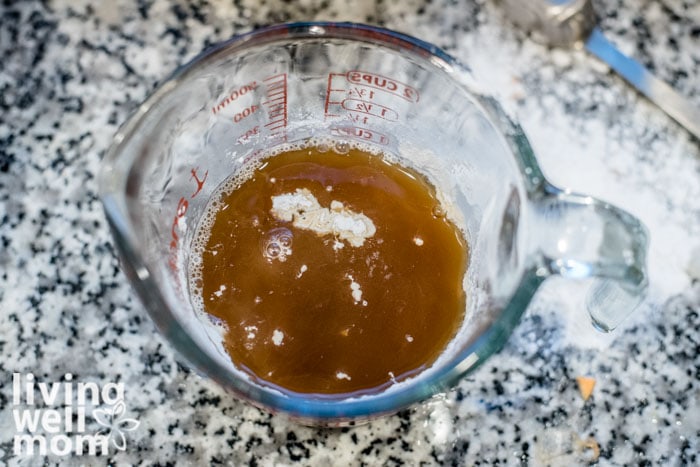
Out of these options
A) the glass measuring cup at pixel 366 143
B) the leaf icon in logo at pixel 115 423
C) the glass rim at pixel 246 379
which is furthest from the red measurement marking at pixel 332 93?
the leaf icon in logo at pixel 115 423

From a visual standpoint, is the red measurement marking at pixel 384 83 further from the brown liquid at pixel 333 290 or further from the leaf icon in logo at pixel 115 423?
the leaf icon in logo at pixel 115 423

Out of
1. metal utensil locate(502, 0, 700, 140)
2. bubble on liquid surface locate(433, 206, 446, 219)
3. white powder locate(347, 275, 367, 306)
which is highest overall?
metal utensil locate(502, 0, 700, 140)

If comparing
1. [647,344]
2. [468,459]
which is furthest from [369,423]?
[647,344]

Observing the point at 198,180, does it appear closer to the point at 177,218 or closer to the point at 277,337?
the point at 177,218

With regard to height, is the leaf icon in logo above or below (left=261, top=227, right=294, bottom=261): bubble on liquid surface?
below

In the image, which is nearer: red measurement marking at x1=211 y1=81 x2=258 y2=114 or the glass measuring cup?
the glass measuring cup

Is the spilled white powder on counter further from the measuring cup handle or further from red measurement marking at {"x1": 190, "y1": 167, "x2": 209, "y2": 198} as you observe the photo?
the measuring cup handle

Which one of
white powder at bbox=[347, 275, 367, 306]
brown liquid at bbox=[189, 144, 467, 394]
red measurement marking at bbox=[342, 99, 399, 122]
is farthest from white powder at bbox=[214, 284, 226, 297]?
red measurement marking at bbox=[342, 99, 399, 122]
